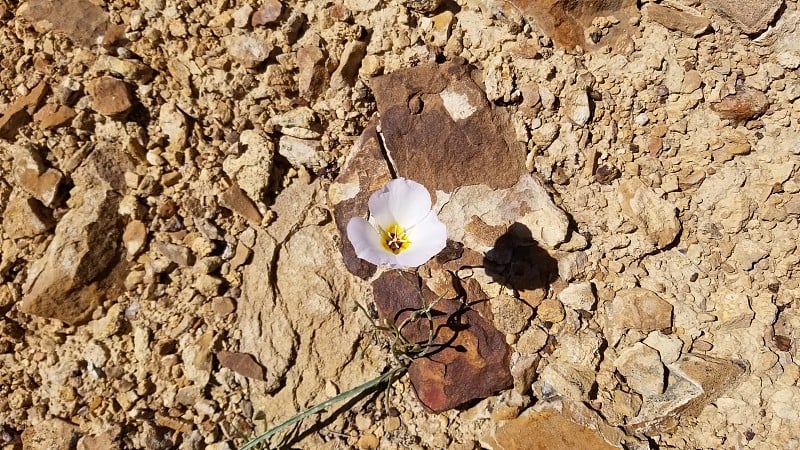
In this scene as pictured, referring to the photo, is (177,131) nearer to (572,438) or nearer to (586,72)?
(586,72)

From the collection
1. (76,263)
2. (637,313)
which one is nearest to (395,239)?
(637,313)

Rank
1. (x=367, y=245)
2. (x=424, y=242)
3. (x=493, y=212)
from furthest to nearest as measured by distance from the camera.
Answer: (x=493, y=212), (x=424, y=242), (x=367, y=245)

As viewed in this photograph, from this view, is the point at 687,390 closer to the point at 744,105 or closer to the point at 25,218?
the point at 744,105

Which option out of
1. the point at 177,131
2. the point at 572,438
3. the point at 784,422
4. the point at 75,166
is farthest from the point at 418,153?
the point at 784,422

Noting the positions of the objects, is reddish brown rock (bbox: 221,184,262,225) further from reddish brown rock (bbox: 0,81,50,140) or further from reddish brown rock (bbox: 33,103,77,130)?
reddish brown rock (bbox: 0,81,50,140)

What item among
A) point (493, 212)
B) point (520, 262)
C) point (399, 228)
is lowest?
point (520, 262)
